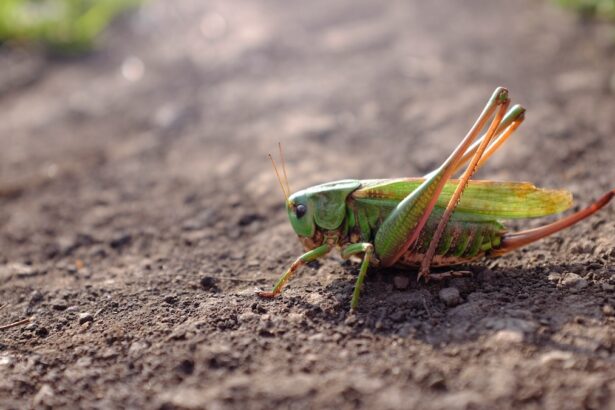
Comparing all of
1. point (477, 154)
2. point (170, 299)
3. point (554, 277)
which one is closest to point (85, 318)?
point (170, 299)

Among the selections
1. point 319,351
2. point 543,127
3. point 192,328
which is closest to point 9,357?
point 192,328

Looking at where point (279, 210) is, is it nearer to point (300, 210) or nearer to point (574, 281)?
point (300, 210)

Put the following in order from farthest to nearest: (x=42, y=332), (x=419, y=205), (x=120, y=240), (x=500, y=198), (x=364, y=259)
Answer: (x=120, y=240) → (x=42, y=332) → (x=500, y=198) → (x=364, y=259) → (x=419, y=205)

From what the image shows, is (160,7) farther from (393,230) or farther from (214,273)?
(393,230)

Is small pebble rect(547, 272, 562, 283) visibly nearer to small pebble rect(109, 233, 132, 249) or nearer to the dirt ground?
the dirt ground

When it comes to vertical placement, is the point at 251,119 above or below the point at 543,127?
above

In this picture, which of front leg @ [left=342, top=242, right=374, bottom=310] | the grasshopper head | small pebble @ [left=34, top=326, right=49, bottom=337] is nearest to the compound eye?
the grasshopper head

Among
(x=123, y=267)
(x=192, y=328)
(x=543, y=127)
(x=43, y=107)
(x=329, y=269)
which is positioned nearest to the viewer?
(x=192, y=328)
